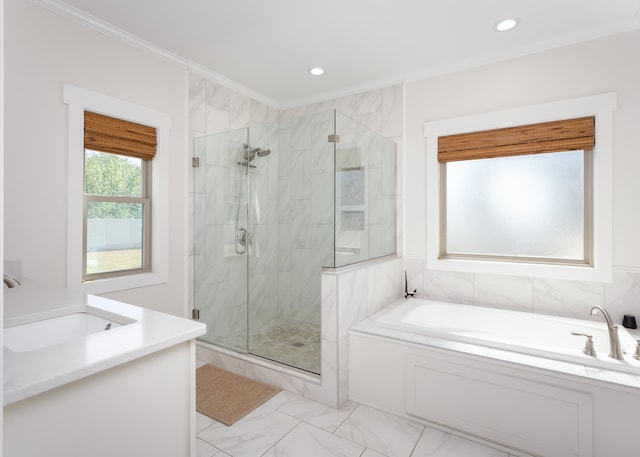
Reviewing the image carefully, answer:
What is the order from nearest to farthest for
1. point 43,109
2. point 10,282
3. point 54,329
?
point 54,329, point 10,282, point 43,109

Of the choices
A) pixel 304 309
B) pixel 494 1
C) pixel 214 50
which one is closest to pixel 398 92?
pixel 494 1

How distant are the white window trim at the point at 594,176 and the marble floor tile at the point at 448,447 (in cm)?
141

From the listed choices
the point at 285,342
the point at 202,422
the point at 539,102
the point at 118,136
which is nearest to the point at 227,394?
the point at 202,422

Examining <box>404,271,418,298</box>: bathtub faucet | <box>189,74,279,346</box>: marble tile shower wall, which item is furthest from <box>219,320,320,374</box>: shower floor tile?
<box>404,271,418,298</box>: bathtub faucet

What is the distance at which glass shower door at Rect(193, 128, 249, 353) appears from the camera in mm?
3018

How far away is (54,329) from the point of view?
1.37 m

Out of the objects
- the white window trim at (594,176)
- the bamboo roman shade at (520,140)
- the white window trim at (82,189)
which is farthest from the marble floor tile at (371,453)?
the bamboo roman shade at (520,140)

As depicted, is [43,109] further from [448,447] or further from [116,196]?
[448,447]

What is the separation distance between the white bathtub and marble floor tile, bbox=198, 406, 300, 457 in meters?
0.90

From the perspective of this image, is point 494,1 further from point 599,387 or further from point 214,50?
point 599,387

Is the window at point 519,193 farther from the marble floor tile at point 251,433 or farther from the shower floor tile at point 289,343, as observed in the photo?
the marble floor tile at point 251,433

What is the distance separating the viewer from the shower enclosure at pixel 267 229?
2.87 meters

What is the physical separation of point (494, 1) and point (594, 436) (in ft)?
8.19

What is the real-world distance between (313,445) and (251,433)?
14.9 inches
